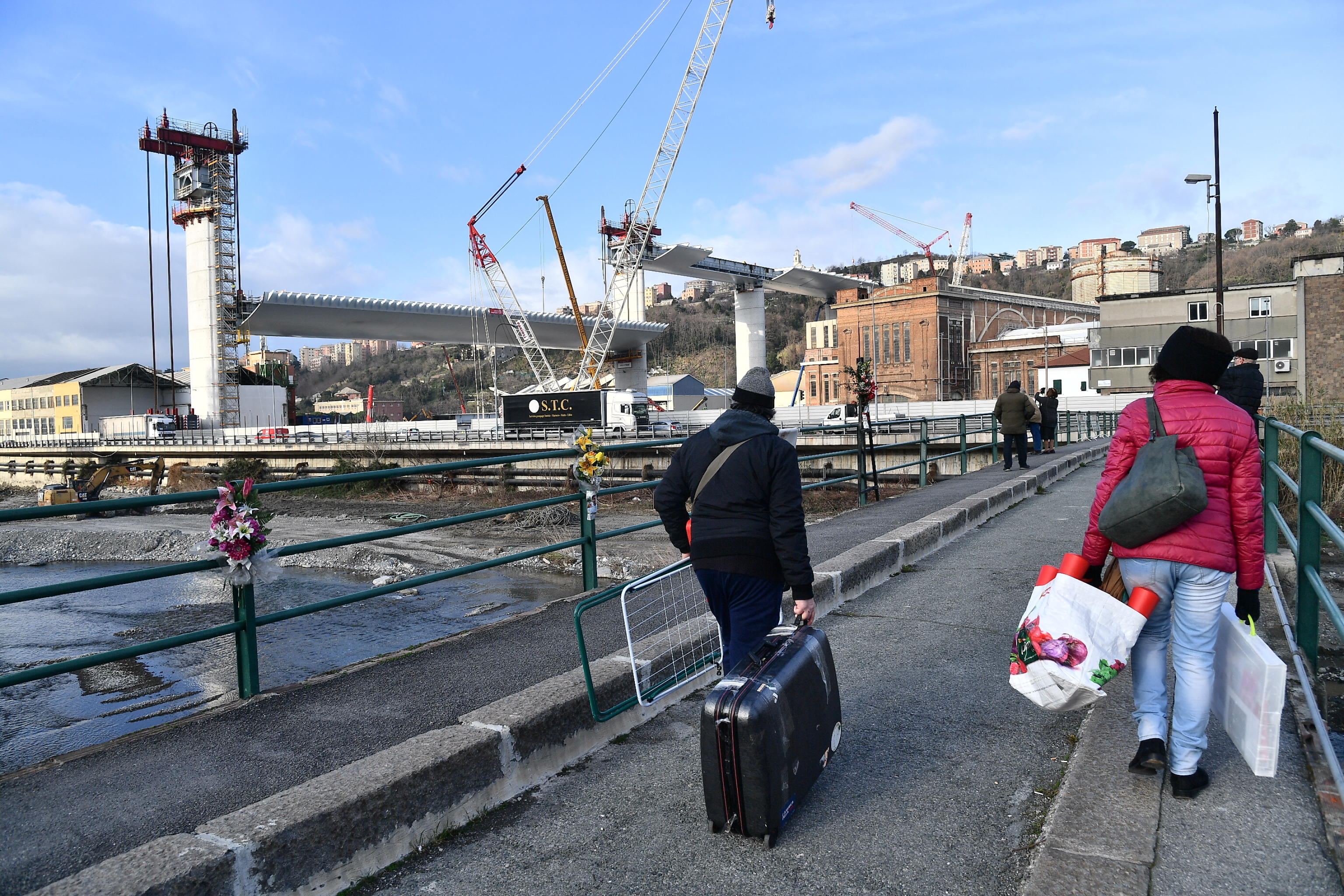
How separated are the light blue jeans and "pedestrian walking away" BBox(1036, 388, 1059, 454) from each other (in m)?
18.5

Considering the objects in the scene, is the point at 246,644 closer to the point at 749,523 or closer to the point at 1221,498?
the point at 749,523

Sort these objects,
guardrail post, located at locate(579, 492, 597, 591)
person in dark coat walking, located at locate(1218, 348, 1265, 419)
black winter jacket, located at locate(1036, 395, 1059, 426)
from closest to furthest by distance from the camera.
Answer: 1. guardrail post, located at locate(579, 492, 597, 591)
2. person in dark coat walking, located at locate(1218, 348, 1265, 419)
3. black winter jacket, located at locate(1036, 395, 1059, 426)

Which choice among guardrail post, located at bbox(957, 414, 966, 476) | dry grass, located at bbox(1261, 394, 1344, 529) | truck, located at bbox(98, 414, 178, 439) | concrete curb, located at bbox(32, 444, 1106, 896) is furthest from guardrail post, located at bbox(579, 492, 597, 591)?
truck, located at bbox(98, 414, 178, 439)

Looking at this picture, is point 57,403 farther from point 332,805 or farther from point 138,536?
point 332,805

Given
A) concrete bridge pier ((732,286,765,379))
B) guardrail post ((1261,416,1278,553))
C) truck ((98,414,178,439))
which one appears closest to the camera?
guardrail post ((1261,416,1278,553))

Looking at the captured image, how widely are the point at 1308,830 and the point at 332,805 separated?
3.20 metres

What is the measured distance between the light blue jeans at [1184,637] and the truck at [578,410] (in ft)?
157

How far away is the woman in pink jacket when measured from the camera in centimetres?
301

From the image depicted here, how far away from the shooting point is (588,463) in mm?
6695

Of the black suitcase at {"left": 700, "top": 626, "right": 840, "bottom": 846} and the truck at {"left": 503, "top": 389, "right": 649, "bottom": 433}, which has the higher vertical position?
the truck at {"left": 503, "top": 389, "right": 649, "bottom": 433}

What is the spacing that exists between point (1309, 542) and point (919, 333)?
97055 mm

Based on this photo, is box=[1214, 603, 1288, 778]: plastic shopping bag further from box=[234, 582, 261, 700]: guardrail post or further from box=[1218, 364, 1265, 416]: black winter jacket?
box=[1218, 364, 1265, 416]: black winter jacket

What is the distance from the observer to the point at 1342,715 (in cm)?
379

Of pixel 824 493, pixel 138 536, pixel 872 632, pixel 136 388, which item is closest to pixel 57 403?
pixel 136 388
